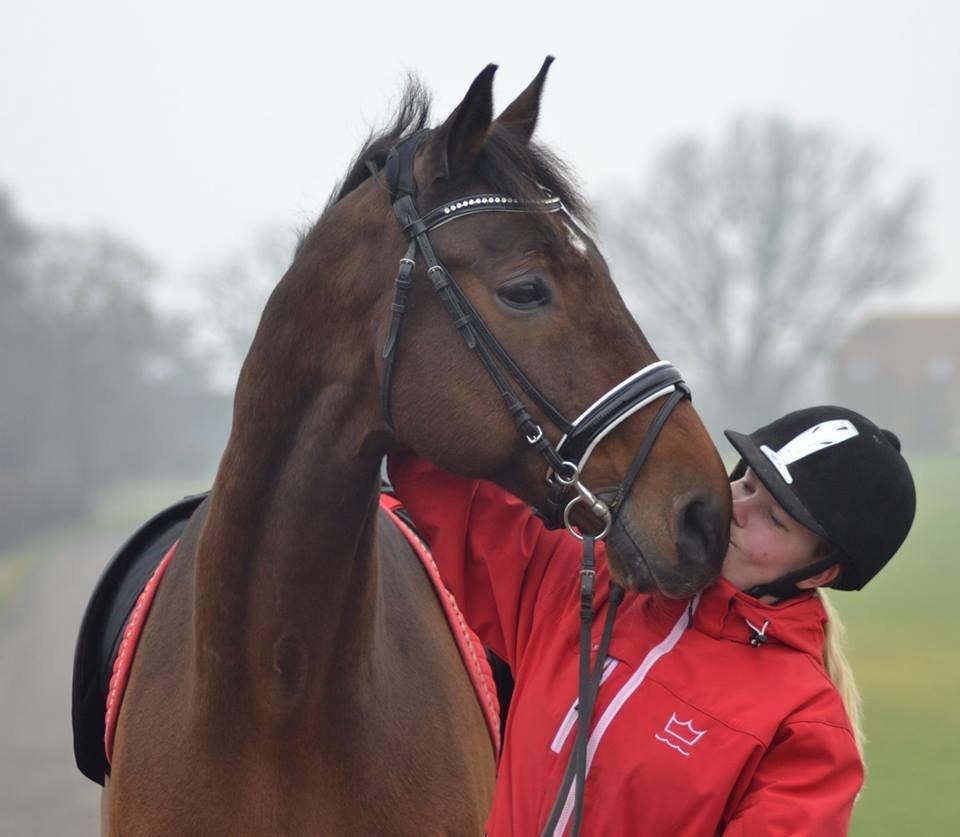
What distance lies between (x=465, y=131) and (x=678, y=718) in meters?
1.06

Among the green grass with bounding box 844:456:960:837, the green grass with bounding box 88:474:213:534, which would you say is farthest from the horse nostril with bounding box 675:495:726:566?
the green grass with bounding box 88:474:213:534

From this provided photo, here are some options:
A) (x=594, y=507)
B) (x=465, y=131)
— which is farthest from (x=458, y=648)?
(x=465, y=131)

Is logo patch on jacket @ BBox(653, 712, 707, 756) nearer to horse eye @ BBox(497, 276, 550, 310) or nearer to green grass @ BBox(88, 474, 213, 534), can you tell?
horse eye @ BBox(497, 276, 550, 310)

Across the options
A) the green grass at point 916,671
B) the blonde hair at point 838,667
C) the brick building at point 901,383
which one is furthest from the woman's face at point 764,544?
the brick building at point 901,383

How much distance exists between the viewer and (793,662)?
1.79 metres

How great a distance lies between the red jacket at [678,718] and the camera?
1.68 metres

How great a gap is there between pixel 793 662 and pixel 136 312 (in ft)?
37.8

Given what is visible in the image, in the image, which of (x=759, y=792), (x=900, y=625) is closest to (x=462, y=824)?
(x=759, y=792)

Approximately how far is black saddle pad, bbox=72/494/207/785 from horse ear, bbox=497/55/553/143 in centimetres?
152

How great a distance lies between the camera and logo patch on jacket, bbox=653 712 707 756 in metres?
1.73

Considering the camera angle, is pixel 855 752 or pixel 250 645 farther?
pixel 250 645

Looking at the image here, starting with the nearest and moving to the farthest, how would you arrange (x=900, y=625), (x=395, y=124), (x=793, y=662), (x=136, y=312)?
(x=793, y=662) → (x=395, y=124) → (x=900, y=625) → (x=136, y=312)

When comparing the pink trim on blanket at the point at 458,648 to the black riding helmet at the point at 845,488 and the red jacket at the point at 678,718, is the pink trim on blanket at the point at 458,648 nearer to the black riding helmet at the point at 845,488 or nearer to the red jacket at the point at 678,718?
the red jacket at the point at 678,718

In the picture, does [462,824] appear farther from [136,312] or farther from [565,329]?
[136,312]
